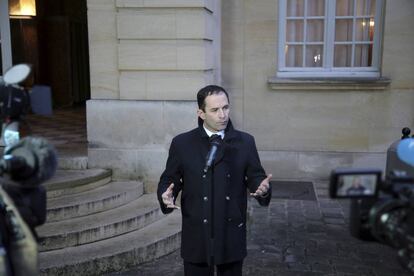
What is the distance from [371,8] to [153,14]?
145 inches

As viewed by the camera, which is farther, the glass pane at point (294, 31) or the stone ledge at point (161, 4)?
the glass pane at point (294, 31)

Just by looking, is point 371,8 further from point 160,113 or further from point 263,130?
point 160,113

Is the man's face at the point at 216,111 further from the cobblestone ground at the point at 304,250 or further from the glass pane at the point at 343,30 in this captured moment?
the glass pane at the point at 343,30

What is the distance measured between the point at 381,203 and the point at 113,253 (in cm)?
356

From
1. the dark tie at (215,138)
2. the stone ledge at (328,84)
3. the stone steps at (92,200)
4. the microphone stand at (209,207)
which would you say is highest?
the stone ledge at (328,84)

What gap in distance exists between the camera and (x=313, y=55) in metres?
8.11

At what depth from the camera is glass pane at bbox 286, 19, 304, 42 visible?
317 inches

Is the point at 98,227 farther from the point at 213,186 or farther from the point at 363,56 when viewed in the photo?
the point at 363,56

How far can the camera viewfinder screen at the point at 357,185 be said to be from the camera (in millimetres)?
1607

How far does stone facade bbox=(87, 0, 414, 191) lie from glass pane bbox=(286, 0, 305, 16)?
1.07ft

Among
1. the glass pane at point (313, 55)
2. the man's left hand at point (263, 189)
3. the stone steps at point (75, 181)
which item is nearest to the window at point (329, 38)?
the glass pane at point (313, 55)

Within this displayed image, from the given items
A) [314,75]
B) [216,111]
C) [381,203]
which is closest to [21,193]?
[381,203]

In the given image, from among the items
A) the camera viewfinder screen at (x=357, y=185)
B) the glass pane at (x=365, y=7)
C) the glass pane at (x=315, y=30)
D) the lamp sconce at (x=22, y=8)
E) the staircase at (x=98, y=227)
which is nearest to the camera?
the camera viewfinder screen at (x=357, y=185)

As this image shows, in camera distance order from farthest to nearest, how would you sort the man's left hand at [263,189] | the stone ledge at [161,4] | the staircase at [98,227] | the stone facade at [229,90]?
the stone facade at [229,90]
the stone ledge at [161,4]
the staircase at [98,227]
the man's left hand at [263,189]
